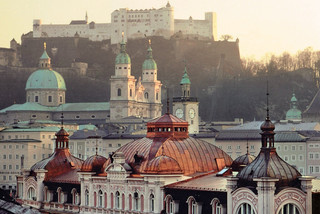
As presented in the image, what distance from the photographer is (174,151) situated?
81875 mm

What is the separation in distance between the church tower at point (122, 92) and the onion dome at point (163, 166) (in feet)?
362

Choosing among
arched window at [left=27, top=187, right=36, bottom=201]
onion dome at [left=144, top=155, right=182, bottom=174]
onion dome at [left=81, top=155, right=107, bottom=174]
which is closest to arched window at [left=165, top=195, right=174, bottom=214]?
onion dome at [left=144, top=155, right=182, bottom=174]

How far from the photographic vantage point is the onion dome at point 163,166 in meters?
75.8

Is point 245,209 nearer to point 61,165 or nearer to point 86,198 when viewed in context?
point 86,198

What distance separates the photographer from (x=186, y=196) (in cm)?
7206

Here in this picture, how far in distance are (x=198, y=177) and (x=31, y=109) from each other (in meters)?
123

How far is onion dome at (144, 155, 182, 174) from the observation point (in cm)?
7581

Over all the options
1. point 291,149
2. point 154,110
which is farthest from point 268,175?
point 154,110

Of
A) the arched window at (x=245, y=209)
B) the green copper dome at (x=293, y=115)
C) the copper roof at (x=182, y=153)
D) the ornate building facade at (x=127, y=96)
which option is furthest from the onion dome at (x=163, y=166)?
the ornate building facade at (x=127, y=96)

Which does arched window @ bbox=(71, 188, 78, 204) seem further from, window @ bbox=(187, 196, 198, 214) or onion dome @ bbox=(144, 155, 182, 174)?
window @ bbox=(187, 196, 198, 214)

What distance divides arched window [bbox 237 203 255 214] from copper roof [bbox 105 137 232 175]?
45.0 feet

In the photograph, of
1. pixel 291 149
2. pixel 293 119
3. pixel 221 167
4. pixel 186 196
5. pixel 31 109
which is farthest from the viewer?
pixel 31 109

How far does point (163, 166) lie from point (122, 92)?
377 feet

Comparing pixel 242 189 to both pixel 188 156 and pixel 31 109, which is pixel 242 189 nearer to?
pixel 188 156
